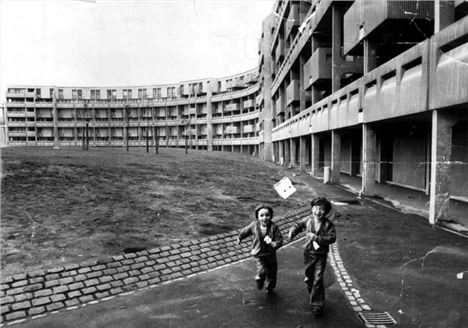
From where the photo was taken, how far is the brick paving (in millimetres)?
6035

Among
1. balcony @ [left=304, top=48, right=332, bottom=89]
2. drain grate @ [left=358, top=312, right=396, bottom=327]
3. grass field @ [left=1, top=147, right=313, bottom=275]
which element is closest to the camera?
drain grate @ [left=358, top=312, right=396, bottom=327]

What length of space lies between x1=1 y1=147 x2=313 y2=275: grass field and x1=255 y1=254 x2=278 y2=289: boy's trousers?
3.22m

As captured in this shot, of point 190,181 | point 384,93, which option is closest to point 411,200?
point 384,93

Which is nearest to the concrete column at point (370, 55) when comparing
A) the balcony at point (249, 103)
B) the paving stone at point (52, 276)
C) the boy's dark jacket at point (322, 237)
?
the boy's dark jacket at point (322, 237)

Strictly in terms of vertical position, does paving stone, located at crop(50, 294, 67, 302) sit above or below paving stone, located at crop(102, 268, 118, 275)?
below

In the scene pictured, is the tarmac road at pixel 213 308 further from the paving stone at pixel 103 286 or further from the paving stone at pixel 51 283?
the paving stone at pixel 51 283

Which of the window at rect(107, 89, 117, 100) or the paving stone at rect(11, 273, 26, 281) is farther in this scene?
the window at rect(107, 89, 117, 100)

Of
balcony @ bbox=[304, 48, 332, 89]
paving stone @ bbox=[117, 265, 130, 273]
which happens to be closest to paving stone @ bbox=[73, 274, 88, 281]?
paving stone @ bbox=[117, 265, 130, 273]

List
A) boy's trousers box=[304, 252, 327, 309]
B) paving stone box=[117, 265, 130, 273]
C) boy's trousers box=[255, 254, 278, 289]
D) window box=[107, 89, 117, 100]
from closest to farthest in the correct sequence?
boy's trousers box=[304, 252, 327, 309]
boy's trousers box=[255, 254, 278, 289]
paving stone box=[117, 265, 130, 273]
window box=[107, 89, 117, 100]

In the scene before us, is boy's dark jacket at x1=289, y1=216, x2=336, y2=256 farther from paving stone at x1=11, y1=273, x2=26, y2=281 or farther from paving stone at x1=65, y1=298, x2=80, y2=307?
paving stone at x1=11, y1=273, x2=26, y2=281

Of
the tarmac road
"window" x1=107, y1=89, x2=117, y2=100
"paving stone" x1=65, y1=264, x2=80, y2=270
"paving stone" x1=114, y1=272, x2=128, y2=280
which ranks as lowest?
the tarmac road

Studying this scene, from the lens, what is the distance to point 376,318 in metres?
5.50

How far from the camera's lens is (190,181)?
1777 cm

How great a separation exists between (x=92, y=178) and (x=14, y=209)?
551 centimetres
